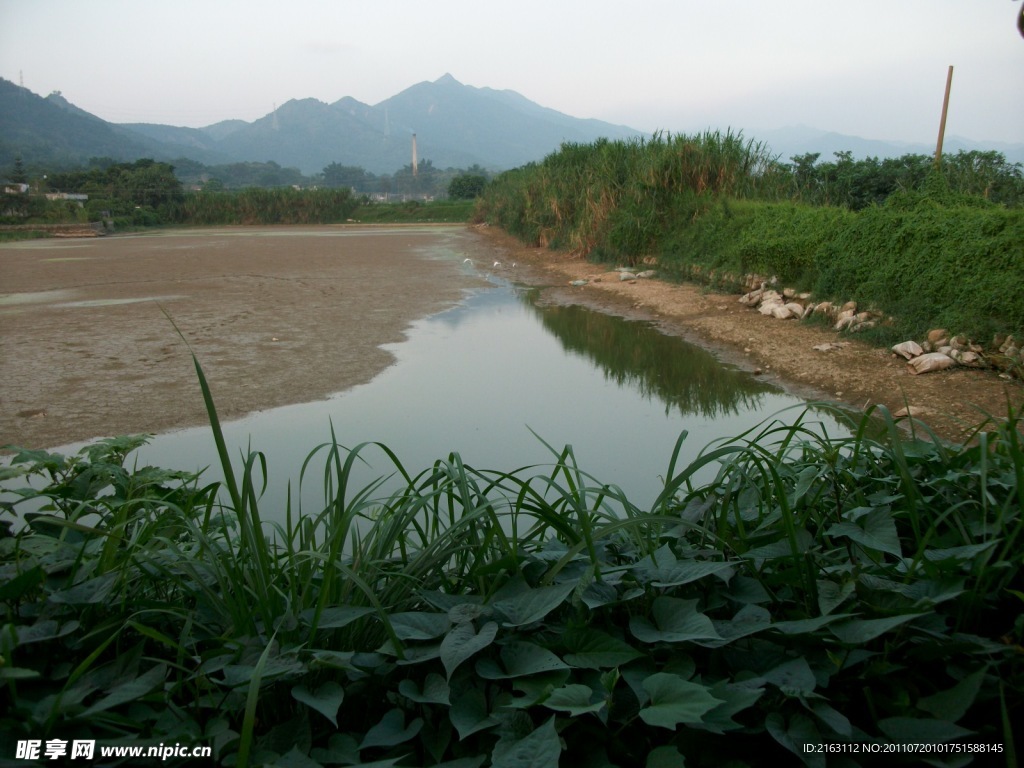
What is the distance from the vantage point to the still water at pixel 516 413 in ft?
12.6

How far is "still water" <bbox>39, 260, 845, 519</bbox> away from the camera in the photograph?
3.83 meters

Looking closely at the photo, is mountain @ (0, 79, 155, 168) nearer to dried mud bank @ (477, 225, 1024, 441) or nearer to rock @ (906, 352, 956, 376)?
dried mud bank @ (477, 225, 1024, 441)

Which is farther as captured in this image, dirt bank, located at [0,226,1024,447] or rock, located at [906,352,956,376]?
rock, located at [906,352,956,376]

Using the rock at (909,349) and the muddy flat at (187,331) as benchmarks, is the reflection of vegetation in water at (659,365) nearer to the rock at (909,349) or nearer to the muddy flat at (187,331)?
the rock at (909,349)

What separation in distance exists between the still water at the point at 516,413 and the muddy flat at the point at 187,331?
39 centimetres

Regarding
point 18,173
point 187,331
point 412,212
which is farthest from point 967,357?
point 18,173

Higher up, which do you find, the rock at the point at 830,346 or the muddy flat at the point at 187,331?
the rock at the point at 830,346

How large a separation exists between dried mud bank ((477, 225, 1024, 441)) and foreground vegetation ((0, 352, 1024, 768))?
31.1 inches

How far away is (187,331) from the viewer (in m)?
7.29

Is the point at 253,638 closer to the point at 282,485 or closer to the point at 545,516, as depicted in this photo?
the point at 545,516

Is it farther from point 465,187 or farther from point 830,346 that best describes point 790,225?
point 465,187

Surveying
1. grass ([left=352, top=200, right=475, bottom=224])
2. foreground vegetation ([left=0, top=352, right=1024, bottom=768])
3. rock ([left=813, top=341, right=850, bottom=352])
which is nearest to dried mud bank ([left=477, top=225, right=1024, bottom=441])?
rock ([left=813, top=341, right=850, bottom=352])

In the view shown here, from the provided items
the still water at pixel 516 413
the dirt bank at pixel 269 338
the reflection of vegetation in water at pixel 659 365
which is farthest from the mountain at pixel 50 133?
the still water at pixel 516 413

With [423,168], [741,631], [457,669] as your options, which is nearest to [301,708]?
[457,669]
